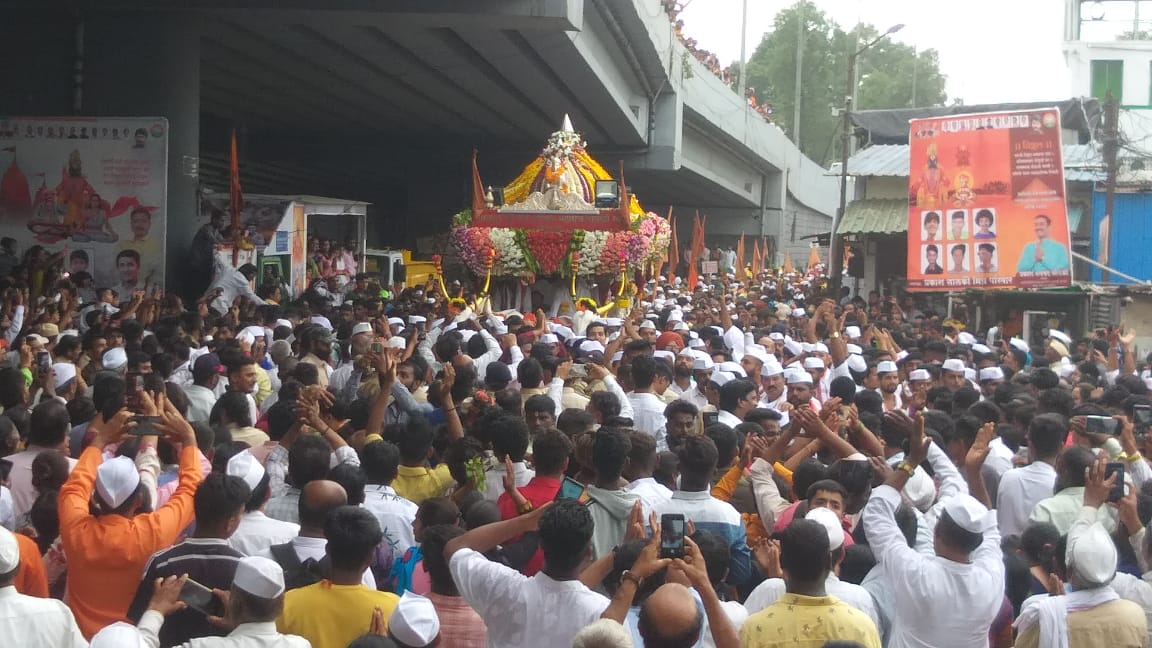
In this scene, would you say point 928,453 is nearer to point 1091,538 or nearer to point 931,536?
point 931,536

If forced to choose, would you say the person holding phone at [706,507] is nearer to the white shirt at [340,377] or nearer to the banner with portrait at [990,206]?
the white shirt at [340,377]

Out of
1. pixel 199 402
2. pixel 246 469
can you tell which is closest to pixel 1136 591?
pixel 246 469

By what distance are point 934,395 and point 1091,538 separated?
16.4 feet

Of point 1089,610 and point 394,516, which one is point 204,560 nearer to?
point 394,516

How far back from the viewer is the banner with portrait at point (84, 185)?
16.2 m

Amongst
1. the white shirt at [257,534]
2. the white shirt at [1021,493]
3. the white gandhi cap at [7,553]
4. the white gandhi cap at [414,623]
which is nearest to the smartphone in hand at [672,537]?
the white gandhi cap at [414,623]

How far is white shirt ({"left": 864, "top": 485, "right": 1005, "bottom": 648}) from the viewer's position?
5.12 metres

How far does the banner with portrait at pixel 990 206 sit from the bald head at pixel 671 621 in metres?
13.9

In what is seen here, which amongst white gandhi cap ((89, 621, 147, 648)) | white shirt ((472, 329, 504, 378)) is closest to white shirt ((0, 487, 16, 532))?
white gandhi cap ((89, 621, 147, 648))

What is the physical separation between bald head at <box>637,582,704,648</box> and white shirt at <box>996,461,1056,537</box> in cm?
367

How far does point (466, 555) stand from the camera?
484 cm

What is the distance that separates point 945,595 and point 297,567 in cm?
239

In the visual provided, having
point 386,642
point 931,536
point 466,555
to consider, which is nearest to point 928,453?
point 931,536

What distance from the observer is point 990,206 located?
17578mm
